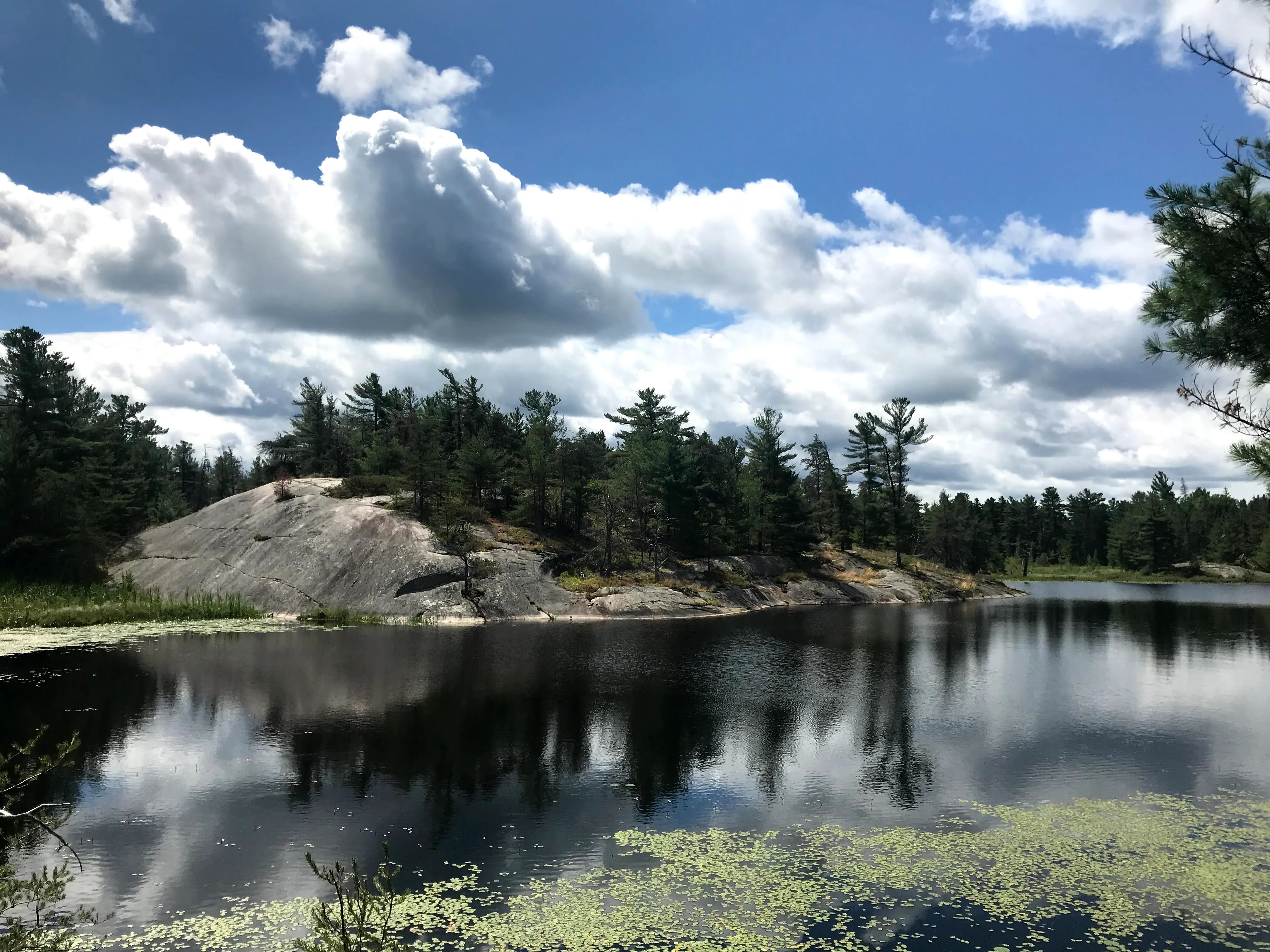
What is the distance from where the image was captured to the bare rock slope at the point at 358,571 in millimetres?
58750

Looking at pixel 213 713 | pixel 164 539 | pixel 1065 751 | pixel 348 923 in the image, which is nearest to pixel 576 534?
pixel 164 539

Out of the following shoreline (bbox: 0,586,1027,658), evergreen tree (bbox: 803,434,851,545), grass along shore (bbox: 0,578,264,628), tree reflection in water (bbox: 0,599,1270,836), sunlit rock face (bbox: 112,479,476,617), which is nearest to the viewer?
tree reflection in water (bbox: 0,599,1270,836)

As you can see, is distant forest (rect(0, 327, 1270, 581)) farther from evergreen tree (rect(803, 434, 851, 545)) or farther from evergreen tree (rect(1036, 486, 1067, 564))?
evergreen tree (rect(1036, 486, 1067, 564))

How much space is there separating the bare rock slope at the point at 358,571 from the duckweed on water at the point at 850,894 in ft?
145

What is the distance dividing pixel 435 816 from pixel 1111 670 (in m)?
37.1

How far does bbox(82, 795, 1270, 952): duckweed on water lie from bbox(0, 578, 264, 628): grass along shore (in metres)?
46.1

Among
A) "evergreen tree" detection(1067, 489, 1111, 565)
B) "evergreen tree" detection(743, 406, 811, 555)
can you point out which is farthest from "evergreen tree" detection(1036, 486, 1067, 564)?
"evergreen tree" detection(743, 406, 811, 555)

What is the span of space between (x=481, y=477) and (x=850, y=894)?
6473cm

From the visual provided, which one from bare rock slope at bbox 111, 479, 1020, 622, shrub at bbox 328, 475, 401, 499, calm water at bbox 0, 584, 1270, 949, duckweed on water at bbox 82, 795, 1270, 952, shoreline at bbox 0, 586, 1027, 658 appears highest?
shrub at bbox 328, 475, 401, 499

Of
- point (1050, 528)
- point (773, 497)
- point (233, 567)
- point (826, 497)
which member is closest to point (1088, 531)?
point (1050, 528)

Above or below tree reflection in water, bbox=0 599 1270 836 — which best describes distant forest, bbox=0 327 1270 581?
above

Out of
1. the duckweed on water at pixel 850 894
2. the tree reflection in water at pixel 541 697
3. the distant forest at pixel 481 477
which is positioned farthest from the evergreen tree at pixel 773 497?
the duckweed on water at pixel 850 894

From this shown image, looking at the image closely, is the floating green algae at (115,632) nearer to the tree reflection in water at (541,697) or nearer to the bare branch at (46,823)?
the tree reflection in water at (541,697)

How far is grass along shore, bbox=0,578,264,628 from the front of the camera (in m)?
47.9
